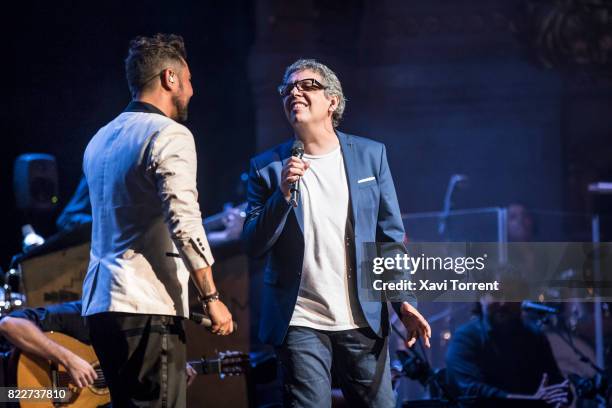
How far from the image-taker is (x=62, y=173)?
23.6ft

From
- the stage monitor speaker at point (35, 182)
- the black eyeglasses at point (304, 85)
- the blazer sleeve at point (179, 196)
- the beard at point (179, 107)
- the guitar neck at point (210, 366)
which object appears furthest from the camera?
the stage monitor speaker at point (35, 182)

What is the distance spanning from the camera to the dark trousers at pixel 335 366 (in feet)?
11.9

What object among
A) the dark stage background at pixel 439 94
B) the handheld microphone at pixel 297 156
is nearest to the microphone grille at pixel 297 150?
the handheld microphone at pixel 297 156

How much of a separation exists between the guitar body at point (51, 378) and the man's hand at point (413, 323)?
194 cm

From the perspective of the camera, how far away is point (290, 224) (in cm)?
376

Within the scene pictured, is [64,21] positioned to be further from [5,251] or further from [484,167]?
[484,167]

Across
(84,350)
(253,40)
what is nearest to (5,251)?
(84,350)

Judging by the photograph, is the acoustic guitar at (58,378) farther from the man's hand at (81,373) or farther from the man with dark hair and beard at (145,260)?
the man with dark hair and beard at (145,260)

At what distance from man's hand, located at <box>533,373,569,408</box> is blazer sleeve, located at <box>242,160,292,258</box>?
3.02 m

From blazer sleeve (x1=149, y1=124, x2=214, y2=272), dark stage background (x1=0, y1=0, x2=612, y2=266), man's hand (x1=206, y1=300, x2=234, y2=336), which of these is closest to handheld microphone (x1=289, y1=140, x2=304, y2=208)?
blazer sleeve (x1=149, y1=124, x2=214, y2=272)

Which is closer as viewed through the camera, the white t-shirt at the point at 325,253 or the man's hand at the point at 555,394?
the white t-shirt at the point at 325,253

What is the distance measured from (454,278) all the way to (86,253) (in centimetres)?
281

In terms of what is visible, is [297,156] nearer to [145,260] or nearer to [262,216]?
[262,216]
